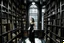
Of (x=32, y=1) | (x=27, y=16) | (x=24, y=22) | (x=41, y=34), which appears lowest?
(x=41, y=34)

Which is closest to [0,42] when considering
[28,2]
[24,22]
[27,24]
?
[24,22]

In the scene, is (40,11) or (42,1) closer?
(42,1)

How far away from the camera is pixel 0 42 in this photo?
2.71m

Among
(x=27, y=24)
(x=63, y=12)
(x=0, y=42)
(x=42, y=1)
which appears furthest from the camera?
(x=27, y=24)

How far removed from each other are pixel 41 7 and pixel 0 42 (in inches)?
261

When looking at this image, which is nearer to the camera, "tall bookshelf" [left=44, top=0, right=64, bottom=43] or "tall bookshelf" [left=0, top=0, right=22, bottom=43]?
"tall bookshelf" [left=0, top=0, right=22, bottom=43]

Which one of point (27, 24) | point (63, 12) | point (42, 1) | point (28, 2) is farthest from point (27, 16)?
point (63, 12)

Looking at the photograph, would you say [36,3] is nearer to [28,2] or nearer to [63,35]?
[28,2]

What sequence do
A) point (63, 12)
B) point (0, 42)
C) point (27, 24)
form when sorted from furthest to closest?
1. point (27, 24)
2. point (63, 12)
3. point (0, 42)

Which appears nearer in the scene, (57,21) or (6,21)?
(6,21)

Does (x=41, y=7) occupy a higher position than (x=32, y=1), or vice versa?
(x=32, y=1)

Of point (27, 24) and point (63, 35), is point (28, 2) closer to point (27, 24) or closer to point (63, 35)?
point (27, 24)

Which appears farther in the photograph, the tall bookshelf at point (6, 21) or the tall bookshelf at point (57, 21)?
the tall bookshelf at point (57, 21)

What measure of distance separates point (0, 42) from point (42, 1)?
6.16 meters
